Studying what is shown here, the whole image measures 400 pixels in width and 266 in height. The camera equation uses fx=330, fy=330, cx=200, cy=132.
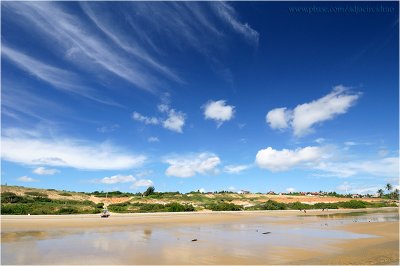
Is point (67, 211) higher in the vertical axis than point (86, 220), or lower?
lower

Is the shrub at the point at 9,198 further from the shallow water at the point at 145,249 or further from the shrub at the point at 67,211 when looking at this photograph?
the shallow water at the point at 145,249

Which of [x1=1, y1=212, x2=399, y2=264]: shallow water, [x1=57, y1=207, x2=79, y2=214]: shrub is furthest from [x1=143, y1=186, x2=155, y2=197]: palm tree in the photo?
[x1=1, y1=212, x2=399, y2=264]: shallow water

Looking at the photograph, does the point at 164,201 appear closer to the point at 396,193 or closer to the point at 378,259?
the point at 378,259

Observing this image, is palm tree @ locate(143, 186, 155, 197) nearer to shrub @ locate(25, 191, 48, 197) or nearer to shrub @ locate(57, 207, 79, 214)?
shrub @ locate(25, 191, 48, 197)

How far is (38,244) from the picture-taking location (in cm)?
2006

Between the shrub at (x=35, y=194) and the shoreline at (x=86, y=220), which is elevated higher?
the shrub at (x=35, y=194)

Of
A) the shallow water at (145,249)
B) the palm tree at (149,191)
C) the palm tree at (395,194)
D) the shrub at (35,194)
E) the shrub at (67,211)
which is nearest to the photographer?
the shallow water at (145,249)

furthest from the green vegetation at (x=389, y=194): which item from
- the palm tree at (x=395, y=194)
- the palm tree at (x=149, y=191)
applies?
the palm tree at (x=149, y=191)

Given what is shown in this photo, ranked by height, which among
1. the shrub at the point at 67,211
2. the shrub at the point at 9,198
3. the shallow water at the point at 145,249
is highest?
the shallow water at the point at 145,249

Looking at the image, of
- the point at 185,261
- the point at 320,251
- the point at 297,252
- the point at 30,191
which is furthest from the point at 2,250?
the point at 30,191

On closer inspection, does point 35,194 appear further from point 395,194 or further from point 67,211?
point 395,194

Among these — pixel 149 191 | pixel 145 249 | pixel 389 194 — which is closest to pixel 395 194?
pixel 389 194

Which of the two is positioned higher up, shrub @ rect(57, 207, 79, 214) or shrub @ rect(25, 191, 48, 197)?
shrub @ rect(25, 191, 48, 197)

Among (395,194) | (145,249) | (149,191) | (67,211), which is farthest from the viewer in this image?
(395,194)
